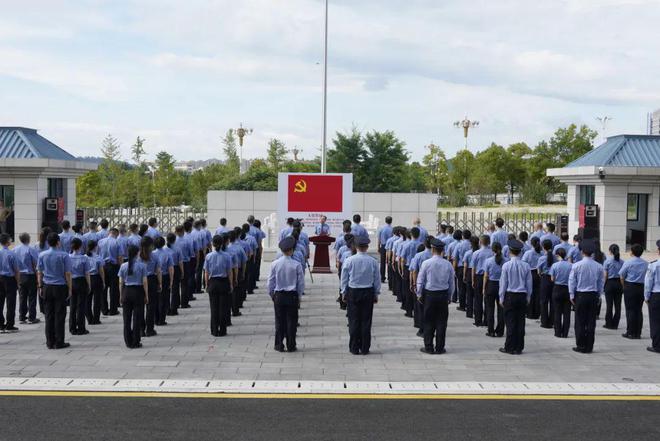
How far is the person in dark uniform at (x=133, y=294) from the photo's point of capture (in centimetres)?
1123

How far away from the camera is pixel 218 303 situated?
12.4m

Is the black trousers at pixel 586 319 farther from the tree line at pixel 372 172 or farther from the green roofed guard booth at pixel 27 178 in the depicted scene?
the tree line at pixel 372 172

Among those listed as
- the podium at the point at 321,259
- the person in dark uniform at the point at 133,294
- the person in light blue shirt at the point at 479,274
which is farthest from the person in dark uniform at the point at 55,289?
the podium at the point at 321,259

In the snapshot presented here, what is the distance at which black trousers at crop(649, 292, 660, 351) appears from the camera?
37.8 ft

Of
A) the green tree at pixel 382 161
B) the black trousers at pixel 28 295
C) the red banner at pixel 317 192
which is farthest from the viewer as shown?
the green tree at pixel 382 161

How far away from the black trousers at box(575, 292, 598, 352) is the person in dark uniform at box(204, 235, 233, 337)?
18.7 ft

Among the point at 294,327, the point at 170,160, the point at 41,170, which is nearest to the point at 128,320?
the point at 294,327

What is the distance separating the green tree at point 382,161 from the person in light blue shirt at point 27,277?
133ft

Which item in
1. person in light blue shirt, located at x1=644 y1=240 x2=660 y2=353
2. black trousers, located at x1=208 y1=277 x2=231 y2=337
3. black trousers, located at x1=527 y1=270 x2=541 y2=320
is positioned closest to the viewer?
person in light blue shirt, located at x1=644 y1=240 x2=660 y2=353

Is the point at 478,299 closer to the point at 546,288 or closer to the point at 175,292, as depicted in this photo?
the point at 546,288

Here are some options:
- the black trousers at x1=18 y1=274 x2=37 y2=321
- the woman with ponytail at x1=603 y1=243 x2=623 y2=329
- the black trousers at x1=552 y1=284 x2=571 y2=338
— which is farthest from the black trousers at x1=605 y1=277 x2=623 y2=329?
the black trousers at x1=18 y1=274 x2=37 y2=321

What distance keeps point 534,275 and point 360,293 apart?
204 inches

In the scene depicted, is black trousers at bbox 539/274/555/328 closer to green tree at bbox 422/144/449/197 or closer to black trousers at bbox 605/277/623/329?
black trousers at bbox 605/277/623/329

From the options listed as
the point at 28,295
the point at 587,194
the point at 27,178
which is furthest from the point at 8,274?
the point at 587,194
